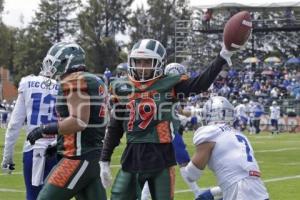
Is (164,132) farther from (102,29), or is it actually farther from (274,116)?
(102,29)

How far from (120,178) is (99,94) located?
0.79 m

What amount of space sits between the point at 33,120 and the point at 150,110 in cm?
185

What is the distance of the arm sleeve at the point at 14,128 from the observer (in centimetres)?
718

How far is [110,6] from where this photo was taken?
6412cm

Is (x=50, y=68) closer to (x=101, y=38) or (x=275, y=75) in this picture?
(x=275, y=75)

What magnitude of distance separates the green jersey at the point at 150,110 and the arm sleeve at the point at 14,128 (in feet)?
5.14

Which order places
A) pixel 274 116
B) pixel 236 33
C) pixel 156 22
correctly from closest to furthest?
pixel 236 33 < pixel 274 116 < pixel 156 22

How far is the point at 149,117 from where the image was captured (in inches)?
238

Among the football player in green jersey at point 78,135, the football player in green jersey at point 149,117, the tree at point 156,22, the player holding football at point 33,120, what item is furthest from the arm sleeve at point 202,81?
the tree at point 156,22

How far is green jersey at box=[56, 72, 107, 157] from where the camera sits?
5668 millimetres

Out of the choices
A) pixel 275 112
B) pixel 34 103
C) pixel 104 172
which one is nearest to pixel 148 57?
pixel 104 172

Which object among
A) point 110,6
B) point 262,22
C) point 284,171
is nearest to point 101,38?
point 110,6

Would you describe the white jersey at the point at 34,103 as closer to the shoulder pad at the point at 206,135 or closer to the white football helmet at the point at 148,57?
the white football helmet at the point at 148,57

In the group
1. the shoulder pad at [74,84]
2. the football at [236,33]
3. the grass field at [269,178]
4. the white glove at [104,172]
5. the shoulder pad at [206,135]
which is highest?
the football at [236,33]
